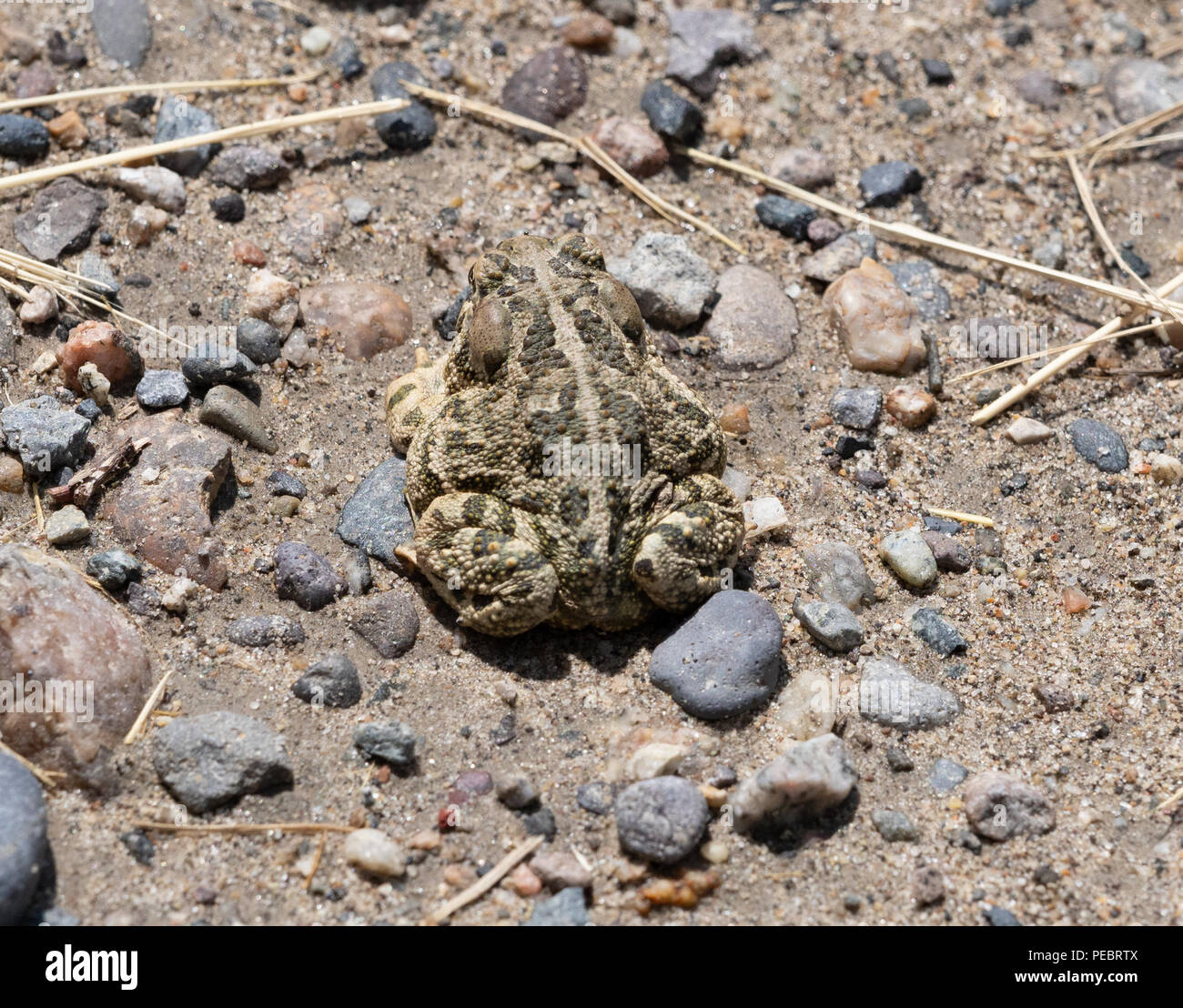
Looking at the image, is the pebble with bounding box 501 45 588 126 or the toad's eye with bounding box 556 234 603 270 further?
the pebble with bounding box 501 45 588 126

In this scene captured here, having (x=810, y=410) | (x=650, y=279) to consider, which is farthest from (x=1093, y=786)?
(x=650, y=279)

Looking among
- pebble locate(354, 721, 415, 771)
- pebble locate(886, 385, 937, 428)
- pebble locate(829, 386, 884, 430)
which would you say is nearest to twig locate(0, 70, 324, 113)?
pebble locate(829, 386, 884, 430)

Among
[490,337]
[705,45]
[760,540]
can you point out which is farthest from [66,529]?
[705,45]

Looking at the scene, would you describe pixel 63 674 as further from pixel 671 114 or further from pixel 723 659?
pixel 671 114

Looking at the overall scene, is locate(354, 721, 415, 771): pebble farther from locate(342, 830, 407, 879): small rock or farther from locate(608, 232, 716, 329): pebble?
locate(608, 232, 716, 329): pebble

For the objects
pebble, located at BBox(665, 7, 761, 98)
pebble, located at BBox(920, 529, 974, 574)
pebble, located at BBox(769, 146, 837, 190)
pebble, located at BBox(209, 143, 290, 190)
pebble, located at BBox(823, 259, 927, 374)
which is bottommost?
pebble, located at BBox(920, 529, 974, 574)

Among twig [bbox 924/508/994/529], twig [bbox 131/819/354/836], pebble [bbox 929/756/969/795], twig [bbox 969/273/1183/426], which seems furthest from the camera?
twig [bbox 969/273/1183/426]

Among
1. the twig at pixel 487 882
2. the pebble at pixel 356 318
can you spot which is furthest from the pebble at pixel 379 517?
the twig at pixel 487 882
